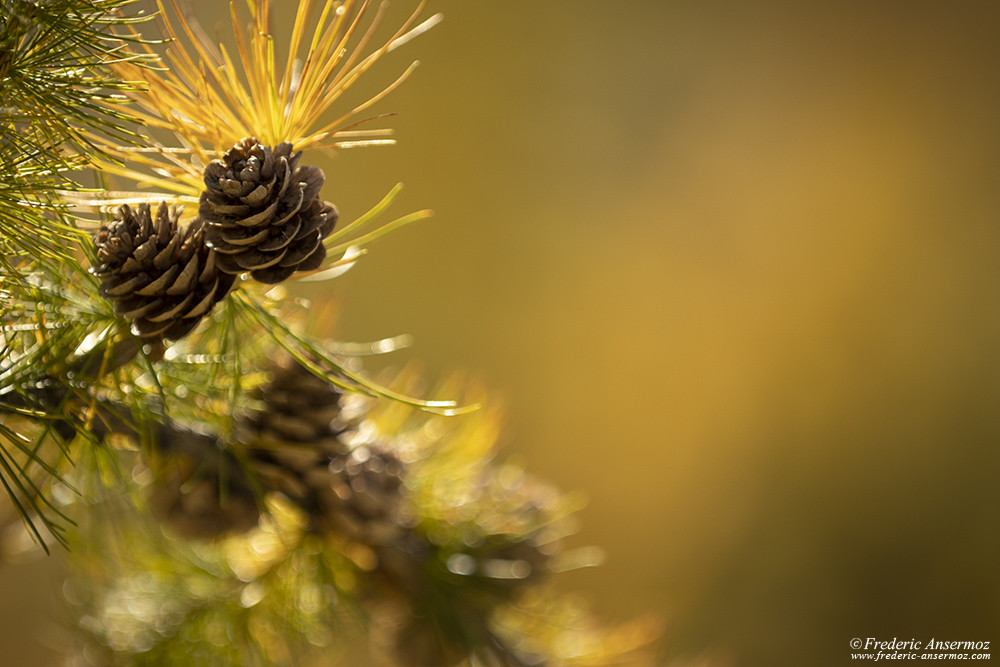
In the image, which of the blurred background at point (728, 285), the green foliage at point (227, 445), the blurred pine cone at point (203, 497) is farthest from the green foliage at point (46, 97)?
the blurred background at point (728, 285)

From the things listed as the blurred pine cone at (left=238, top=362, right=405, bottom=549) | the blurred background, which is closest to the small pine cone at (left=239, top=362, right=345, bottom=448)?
the blurred pine cone at (left=238, top=362, right=405, bottom=549)

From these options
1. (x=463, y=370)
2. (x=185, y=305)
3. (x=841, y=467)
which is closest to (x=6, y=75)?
(x=185, y=305)

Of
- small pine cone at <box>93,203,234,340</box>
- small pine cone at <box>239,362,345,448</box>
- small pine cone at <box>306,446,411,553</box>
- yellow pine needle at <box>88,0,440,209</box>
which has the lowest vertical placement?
small pine cone at <box>306,446,411,553</box>

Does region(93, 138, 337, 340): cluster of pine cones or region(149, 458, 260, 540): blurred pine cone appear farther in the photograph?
region(149, 458, 260, 540): blurred pine cone

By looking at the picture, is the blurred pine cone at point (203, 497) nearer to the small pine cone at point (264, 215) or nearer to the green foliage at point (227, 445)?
the green foliage at point (227, 445)

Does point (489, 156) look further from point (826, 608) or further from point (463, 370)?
point (826, 608)

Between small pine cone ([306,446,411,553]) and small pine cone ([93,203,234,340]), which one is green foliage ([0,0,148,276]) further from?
small pine cone ([306,446,411,553])

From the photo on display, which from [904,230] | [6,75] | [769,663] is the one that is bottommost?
[769,663]

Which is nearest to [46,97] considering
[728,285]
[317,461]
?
[317,461]
